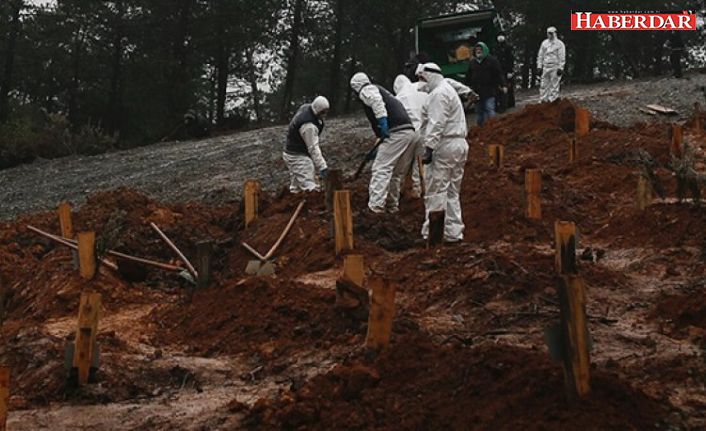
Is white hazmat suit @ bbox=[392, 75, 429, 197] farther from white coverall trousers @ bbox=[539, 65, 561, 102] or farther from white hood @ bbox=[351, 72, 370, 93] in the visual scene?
white coverall trousers @ bbox=[539, 65, 561, 102]

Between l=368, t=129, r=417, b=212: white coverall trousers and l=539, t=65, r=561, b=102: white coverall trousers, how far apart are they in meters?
8.73

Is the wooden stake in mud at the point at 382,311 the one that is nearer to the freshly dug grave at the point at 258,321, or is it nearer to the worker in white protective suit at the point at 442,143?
the freshly dug grave at the point at 258,321

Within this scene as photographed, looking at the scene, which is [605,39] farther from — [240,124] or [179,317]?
[179,317]

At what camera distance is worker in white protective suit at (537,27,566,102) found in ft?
59.5

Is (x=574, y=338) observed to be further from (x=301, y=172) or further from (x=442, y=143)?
(x=301, y=172)

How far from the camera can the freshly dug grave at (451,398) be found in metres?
4.29

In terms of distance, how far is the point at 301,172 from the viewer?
12.3 m

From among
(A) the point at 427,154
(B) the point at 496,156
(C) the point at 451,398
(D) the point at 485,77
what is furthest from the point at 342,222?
(D) the point at 485,77

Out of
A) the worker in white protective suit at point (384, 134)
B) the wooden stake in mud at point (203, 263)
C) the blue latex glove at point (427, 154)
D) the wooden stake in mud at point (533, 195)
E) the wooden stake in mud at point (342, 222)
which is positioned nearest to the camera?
the wooden stake in mud at point (203, 263)

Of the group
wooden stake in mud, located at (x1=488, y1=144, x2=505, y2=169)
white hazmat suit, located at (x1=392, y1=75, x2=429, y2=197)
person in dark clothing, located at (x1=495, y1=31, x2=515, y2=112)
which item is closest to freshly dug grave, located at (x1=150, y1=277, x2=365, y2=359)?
white hazmat suit, located at (x1=392, y1=75, x2=429, y2=197)

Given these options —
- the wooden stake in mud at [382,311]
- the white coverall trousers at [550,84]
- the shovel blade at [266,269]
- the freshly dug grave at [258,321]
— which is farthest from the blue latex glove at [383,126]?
the white coverall trousers at [550,84]

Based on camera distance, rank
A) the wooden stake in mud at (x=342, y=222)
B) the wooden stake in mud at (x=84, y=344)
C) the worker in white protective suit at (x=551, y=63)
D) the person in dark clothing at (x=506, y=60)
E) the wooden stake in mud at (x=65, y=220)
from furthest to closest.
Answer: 1. the person in dark clothing at (x=506, y=60)
2. the worker in white protective suit at (x=551, y=63)
3. the wooden stake in mud at (x=65, y=220)
4. the wooden stake in mud at (x=342, y=222)
5. the wooden stake in mud at (x=84, y=344)

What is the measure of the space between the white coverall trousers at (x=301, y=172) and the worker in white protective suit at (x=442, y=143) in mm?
3061

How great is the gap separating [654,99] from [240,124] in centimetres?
1267
